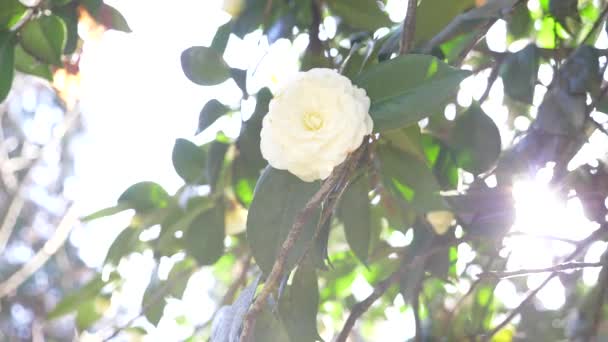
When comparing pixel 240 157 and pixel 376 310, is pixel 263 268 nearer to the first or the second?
pixel 240 157

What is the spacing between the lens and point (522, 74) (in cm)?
69

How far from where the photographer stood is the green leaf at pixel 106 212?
33.0 inches

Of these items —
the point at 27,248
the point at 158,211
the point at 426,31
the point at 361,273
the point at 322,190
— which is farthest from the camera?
the point at 27,248

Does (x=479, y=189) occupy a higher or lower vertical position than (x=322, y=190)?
lower

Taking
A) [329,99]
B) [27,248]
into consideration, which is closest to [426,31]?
[329,99]

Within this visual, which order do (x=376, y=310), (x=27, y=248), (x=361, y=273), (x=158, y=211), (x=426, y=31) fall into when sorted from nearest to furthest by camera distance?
(x=426, y=31) < (x=158, y=211) < (x=361, y=273) < (x=376, y=310) < (x=27, y=248)

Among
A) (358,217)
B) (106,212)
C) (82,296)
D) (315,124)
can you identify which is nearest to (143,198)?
(106,212)

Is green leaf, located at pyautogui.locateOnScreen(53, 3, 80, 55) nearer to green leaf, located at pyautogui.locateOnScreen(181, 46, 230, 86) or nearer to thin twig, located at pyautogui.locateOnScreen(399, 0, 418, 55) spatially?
green leaf, located at pyautogui.locateOnScreen(181, 46, 230, 86)

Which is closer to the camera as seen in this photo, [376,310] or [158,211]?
[158,211]

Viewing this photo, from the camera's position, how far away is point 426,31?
0.67 meters

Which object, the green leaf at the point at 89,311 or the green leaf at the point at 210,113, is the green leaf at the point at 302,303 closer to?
the green leaf at the point at 210,113

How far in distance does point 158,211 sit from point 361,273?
306 mm

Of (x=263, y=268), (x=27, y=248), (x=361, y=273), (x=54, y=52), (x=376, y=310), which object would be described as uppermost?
(x=54, y=52)

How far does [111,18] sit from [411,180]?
369 mm
